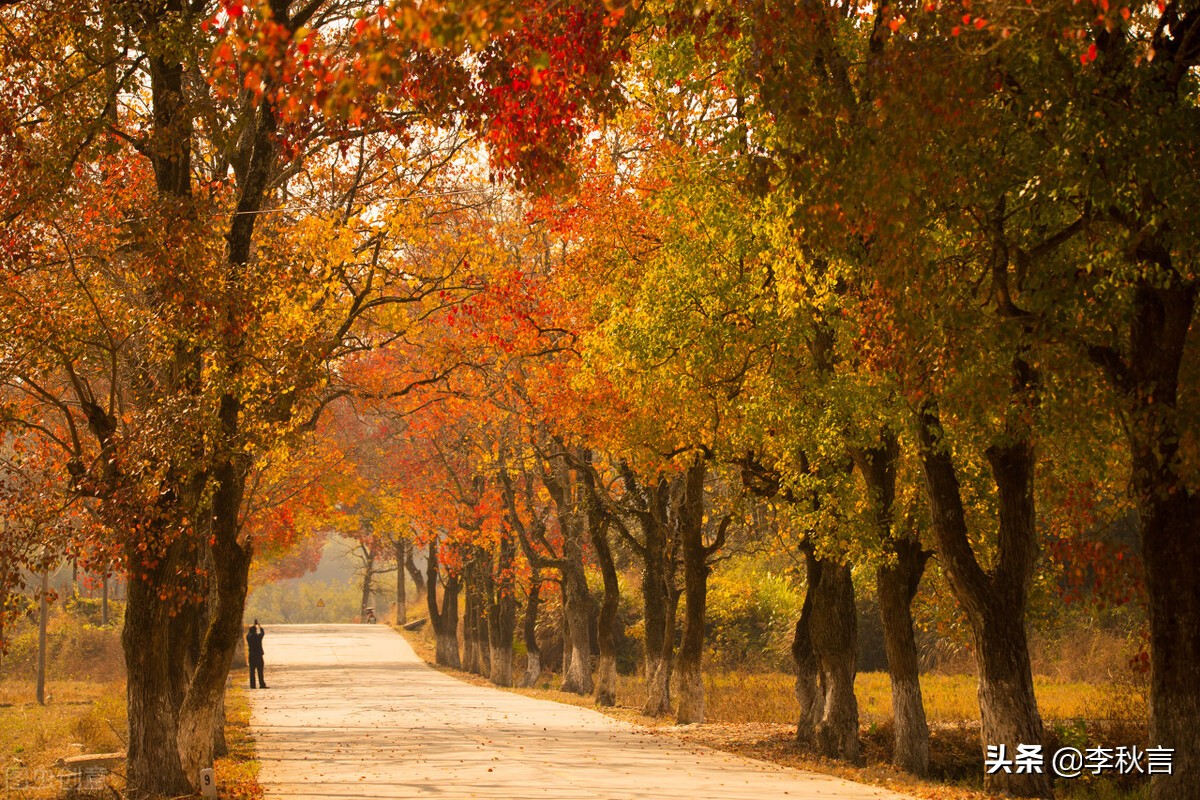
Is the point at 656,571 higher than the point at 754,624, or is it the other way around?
the point at 656,571

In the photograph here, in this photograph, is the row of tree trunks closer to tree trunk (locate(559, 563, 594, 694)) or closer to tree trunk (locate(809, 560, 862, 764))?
tree trunk (locate(559, 563, 594, 694))

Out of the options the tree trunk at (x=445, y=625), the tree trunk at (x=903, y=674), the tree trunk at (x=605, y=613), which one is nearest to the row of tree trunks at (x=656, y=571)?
the tree trunk at (x=605, y=613)

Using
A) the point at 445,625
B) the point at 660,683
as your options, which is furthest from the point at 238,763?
the point at 445,625

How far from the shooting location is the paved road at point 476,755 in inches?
544

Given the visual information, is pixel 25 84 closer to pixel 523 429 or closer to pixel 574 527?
pixel 523 429

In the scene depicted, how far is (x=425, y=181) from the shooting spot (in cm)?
1802

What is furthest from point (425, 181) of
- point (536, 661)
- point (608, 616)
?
point (536, 661)

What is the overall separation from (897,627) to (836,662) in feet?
5.75

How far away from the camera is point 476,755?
18.0 meters

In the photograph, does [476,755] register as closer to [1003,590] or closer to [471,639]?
[1003,590]

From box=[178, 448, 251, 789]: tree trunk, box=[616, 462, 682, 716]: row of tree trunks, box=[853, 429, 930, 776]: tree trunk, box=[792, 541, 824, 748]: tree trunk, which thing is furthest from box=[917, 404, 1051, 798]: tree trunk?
box=[616, 462, 682, 716]: row of tree trunks

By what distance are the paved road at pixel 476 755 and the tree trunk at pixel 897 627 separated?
7.22 feet

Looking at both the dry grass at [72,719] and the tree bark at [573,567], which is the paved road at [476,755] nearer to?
the dry grass at [72,719]

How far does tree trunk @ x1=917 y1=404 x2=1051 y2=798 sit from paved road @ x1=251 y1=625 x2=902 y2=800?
1672 millimetres
